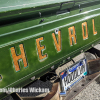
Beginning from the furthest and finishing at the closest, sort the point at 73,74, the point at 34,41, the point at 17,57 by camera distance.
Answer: the point at 73,74 < the point at 34,41 < the point at 17,57

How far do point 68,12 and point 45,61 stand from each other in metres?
1.01

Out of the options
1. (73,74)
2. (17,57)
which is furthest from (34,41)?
(73,74)

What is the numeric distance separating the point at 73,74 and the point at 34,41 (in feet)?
3.50

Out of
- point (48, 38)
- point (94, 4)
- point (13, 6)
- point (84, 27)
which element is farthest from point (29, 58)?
point (94, 4)

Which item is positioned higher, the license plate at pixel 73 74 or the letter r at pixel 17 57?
the letter r at pixel 17 57

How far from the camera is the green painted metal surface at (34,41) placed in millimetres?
1699

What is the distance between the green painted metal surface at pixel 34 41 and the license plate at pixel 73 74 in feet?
0.72

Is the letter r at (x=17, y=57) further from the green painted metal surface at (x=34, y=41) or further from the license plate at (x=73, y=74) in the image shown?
the license plate at (x=73, y=74)

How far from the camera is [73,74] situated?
2.48 meters

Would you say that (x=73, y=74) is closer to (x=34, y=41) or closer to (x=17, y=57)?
(x=34, y=41)

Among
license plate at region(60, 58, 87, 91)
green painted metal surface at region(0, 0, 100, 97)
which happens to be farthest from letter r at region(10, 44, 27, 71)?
license plate at region(60, 58, 87, 91)

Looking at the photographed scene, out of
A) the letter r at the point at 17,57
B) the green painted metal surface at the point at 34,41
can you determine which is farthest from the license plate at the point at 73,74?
the letter r at the point at 17,57

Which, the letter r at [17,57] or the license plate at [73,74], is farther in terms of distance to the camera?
the license plate at [73,74]

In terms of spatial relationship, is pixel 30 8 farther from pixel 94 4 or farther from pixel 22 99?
pixel 94 4
